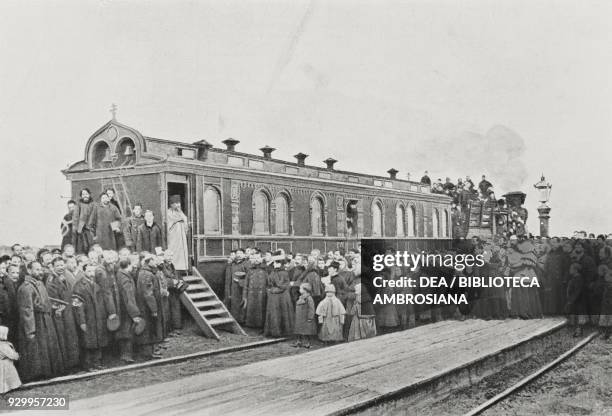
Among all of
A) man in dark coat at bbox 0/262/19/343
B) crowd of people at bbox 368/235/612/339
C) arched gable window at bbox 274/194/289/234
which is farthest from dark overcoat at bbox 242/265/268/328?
man in dark coat at bbox 0/262/19/343

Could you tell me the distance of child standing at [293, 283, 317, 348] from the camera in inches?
A: 296

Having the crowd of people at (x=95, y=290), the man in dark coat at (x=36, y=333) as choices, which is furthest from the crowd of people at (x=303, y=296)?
the man in dark coat at (x=36, y=333)

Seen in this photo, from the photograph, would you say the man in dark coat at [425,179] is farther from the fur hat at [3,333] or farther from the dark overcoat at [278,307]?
the fur hat at [3,333]

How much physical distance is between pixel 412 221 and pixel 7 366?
5.13 metres

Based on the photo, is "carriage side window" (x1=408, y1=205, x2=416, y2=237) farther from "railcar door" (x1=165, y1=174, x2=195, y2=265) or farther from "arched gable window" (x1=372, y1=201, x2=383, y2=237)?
"railcar door" (x1=165, y1=174, x2=195, y2=265)

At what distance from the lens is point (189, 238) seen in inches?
270

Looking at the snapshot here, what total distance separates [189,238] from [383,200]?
2720 millimetres

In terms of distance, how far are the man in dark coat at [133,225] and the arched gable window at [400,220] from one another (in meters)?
3.40

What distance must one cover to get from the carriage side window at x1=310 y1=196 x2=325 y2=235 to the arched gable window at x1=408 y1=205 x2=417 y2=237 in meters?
1.22

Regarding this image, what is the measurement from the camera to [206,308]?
23.7 ft

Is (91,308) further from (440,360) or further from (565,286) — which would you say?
(565,286)

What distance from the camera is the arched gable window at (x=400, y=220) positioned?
26.4ft

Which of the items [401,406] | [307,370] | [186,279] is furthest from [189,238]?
[401,406]

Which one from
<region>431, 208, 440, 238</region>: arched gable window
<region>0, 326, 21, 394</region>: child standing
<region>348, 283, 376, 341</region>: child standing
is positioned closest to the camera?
<region>0, 326, 21, 394</region>: child standing
